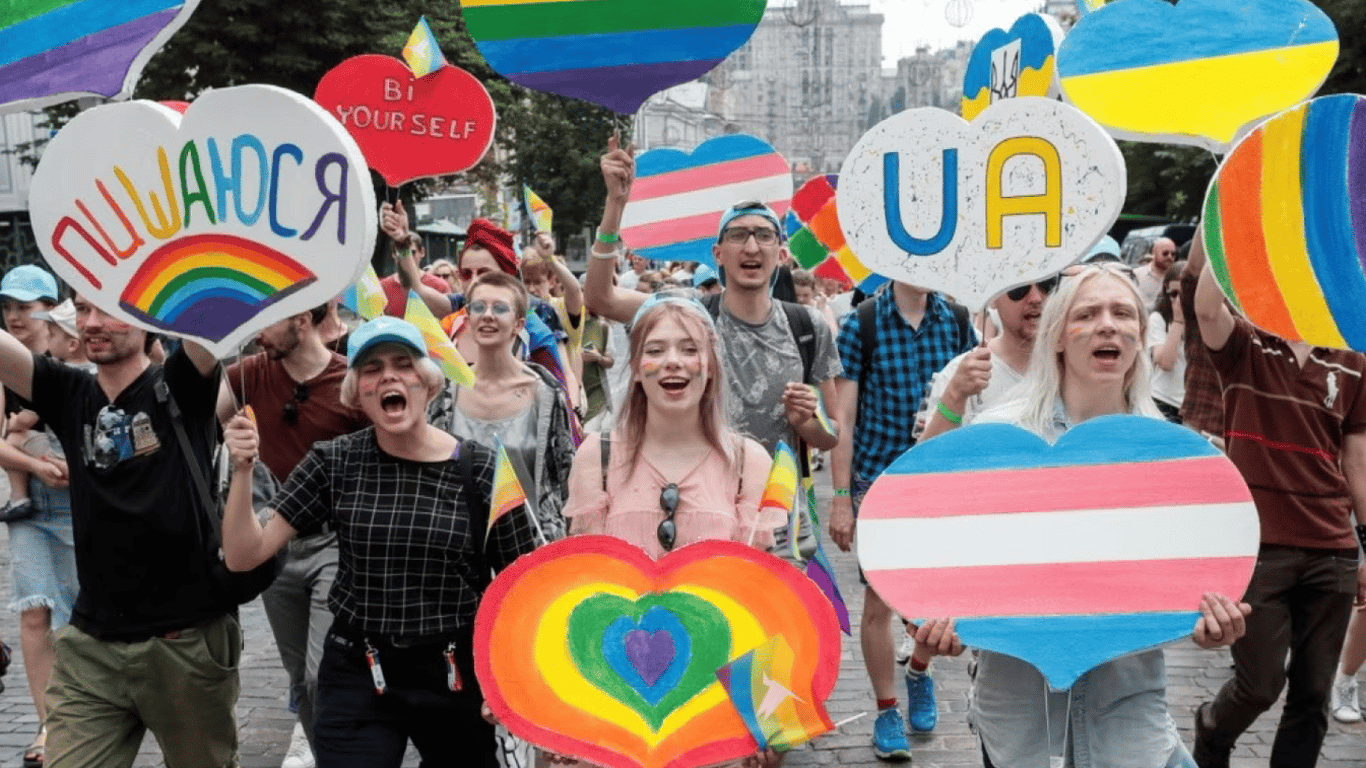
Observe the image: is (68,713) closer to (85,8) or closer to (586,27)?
(85,8)

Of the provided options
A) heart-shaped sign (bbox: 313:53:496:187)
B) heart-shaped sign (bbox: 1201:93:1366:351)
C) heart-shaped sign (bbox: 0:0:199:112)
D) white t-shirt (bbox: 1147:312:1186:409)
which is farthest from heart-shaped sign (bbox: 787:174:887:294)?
heart-shaped sign (bbox: 0:0:199:112)

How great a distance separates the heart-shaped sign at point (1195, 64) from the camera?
3.84 meters

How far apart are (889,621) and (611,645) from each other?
2.35 m

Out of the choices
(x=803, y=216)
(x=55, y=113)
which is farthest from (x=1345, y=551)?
(x=55, y=113)

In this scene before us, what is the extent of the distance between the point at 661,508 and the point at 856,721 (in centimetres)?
256

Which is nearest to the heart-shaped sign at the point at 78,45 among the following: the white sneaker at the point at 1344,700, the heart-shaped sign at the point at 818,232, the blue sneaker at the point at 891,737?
the blue sneaker at the point at 891,737

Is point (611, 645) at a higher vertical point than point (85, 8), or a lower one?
lower

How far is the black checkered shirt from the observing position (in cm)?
331

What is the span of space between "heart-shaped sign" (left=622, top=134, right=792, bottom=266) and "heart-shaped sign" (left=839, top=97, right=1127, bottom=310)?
7.35ft

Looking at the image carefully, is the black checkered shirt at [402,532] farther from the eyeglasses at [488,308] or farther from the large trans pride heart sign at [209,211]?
the eyeglasses at [488,308]

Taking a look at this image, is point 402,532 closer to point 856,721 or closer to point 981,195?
point 981,195

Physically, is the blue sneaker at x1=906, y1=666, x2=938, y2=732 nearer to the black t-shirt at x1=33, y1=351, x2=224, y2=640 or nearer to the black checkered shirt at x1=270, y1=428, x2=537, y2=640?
the black checkered shirt at x1=270, y1=428, x2=537, y2=640

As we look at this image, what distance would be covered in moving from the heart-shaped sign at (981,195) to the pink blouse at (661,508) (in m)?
0.73

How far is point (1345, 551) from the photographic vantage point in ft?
13.3
